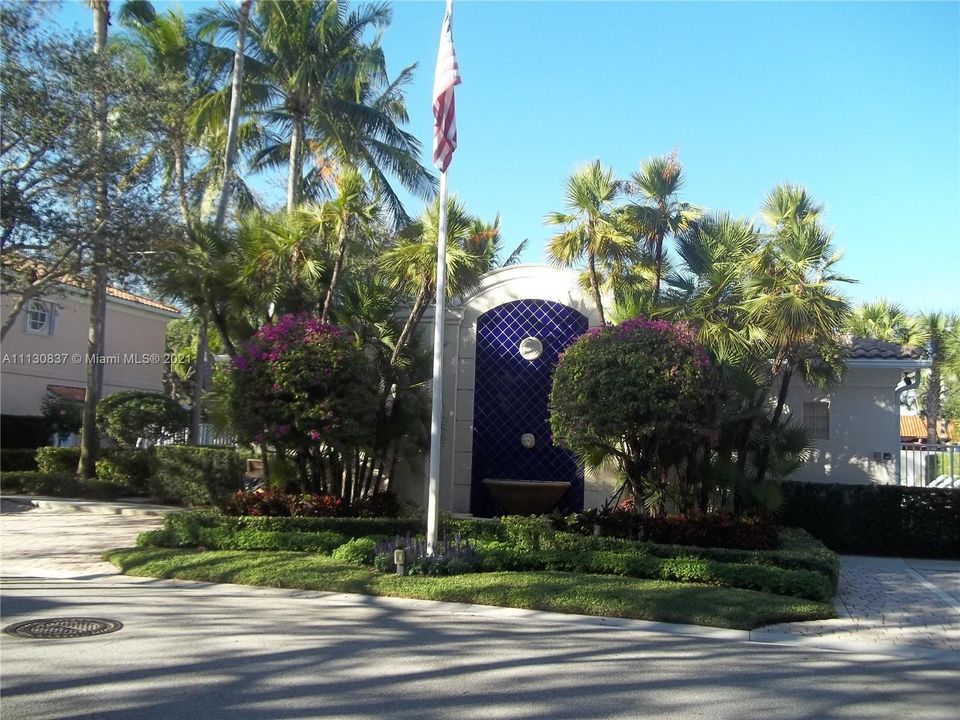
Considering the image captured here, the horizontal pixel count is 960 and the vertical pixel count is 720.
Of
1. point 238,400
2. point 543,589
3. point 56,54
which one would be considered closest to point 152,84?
point 56,54

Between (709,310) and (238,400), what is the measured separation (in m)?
7.56

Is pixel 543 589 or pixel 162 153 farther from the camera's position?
pixel 162 153

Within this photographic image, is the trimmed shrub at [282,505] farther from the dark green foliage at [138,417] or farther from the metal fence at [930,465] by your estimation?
the metal fence at [930,465]

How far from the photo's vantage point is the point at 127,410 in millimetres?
20266

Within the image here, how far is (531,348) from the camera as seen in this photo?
16.4 metres

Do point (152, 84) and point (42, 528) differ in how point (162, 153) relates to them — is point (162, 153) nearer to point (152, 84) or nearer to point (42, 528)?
point (152, 84)

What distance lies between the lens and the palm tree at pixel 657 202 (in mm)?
15383

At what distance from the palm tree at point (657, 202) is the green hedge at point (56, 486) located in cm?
1279

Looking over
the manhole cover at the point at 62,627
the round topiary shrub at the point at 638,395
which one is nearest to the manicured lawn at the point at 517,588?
the round topiary shrub at the point at 638,395

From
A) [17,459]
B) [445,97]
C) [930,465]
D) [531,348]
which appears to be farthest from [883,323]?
[17,459]

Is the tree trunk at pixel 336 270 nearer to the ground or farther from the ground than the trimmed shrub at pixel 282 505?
farther from the ground

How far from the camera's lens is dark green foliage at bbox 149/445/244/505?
58.1 ft

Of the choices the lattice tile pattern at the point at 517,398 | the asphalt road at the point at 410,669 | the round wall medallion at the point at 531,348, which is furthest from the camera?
the round wall medallion at the point at 531,348

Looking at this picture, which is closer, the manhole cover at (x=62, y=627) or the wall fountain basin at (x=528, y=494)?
the manhole cover at (x=62, y=627)
